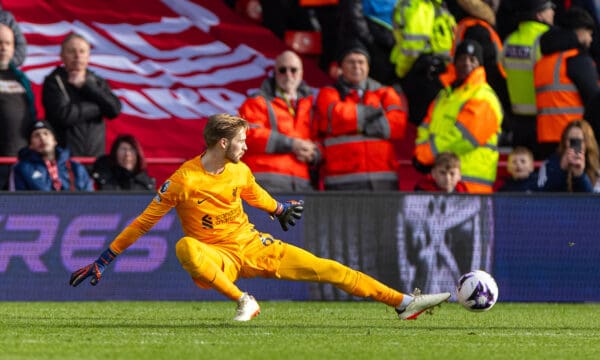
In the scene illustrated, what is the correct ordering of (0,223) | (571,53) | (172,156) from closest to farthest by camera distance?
1. (0,223)
2. (571,53)
3. (172,156)

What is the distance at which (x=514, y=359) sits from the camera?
331 inches

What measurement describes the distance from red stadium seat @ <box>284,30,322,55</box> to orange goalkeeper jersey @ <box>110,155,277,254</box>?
338 inches

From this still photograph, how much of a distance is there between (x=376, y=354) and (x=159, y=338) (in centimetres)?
157

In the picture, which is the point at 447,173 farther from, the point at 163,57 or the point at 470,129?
the point at 163,57

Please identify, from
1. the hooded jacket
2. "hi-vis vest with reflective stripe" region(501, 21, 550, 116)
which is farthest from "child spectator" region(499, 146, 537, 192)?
the hooded jacket

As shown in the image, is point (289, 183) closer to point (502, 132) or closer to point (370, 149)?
point (370, 149)

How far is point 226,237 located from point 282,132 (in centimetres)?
371

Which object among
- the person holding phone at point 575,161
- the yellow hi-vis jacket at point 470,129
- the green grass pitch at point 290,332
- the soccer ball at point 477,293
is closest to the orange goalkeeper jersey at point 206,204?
the green grass pitch at point 290,332

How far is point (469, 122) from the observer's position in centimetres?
1401

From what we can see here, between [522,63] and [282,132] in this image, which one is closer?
[282,132]

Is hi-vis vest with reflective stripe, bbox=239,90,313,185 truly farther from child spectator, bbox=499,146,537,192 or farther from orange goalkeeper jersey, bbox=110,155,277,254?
orange goalkeeper jersey, bbox=110,155,277,254

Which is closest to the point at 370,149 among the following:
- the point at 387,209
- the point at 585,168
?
the point at 387,209

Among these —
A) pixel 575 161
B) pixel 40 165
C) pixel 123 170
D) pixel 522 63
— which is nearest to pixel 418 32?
pixel 522 63

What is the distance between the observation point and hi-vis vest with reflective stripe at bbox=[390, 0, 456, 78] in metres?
16.2
